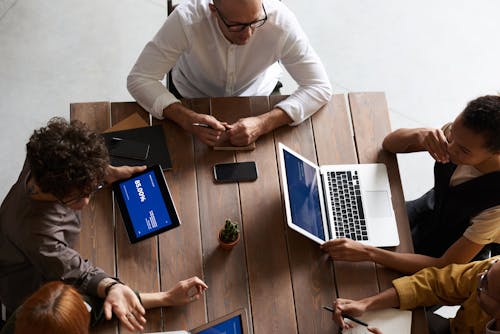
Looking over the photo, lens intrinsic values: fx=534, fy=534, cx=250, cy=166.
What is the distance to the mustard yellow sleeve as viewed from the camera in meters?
1.74

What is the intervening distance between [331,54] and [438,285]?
1839 mm

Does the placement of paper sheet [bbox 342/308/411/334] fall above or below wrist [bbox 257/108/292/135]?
below

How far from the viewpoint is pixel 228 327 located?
1634mm

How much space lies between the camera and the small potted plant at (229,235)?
5.70 ft

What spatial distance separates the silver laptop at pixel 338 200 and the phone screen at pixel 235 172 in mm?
154

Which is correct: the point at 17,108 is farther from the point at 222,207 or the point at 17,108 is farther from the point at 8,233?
the point at 222,207

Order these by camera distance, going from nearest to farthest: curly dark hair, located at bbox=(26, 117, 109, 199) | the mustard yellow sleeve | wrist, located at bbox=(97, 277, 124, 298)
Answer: curly dark hair, located at bbox=(26, 117, 109, 199)
wrist, located at bbox=(97, 277, 124, 298)
the mustard yellow sleeve

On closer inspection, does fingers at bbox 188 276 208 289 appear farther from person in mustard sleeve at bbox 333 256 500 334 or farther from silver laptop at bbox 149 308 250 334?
person in mustard sleeve at bbox 333 256 500 334

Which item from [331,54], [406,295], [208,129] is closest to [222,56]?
[208,129]

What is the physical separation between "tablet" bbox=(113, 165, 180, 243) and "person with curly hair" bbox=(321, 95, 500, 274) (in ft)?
1.79

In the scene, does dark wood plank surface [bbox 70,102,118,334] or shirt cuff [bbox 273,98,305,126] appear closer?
dark wood plank surface [bbox 70,102,118,334]

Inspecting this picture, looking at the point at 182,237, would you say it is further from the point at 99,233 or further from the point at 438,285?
the point at 438,285

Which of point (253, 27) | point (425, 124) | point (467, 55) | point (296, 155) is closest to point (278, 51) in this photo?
point (253, 27)

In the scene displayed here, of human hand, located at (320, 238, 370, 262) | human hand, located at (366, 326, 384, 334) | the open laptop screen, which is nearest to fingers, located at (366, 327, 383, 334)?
human hand, located at (366, 326, 384, 334)
